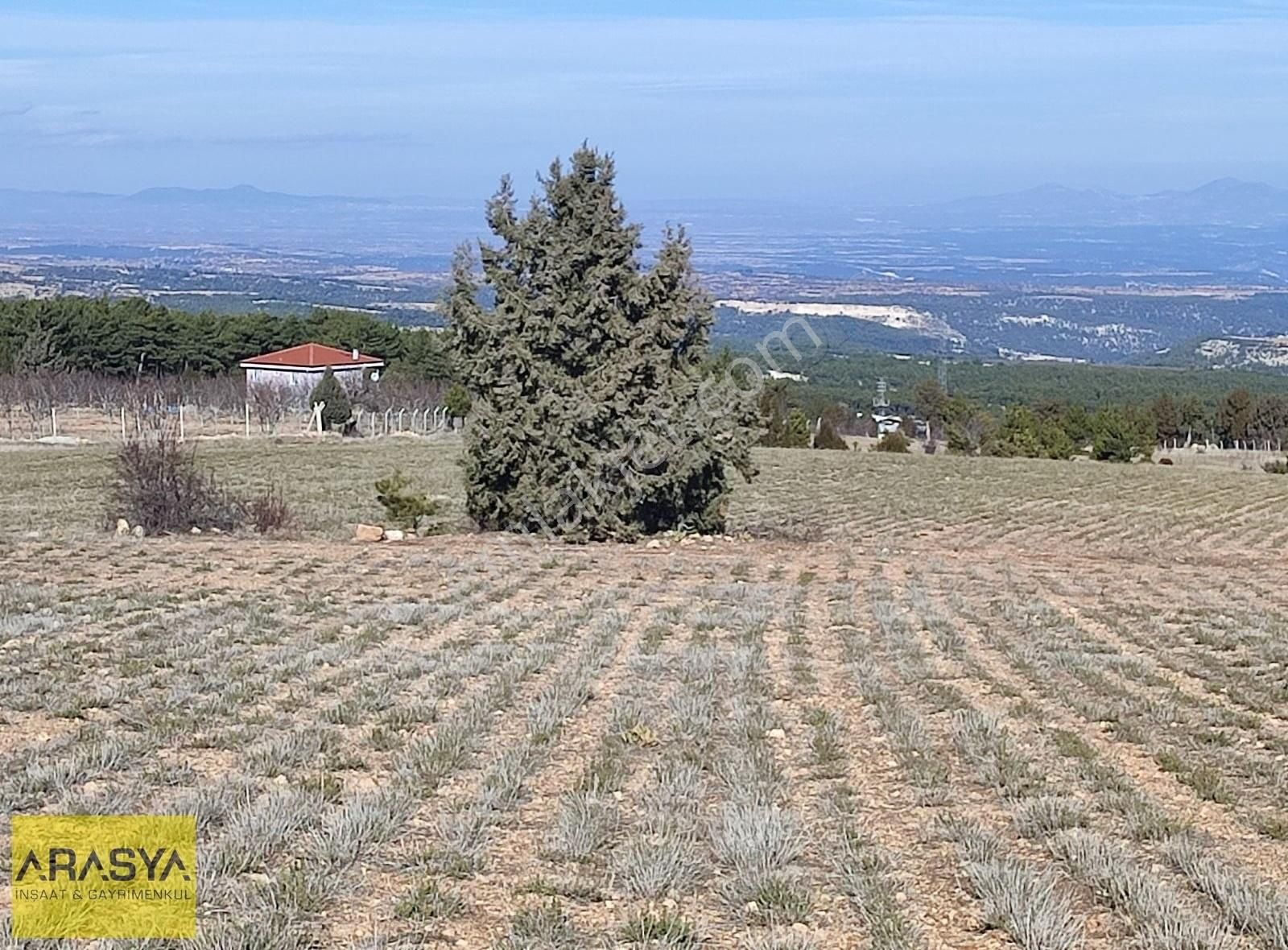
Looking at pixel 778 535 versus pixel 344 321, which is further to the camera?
pixel 344 321

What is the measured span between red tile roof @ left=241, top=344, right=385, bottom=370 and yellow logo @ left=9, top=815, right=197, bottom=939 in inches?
2352

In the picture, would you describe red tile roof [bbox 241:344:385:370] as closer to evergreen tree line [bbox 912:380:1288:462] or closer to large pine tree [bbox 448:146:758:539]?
evergreen tree line [bbox 912:380:1288:462]

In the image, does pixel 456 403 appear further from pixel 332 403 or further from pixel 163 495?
pixel 163 495

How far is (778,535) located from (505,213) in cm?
670

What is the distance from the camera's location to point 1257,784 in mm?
6156

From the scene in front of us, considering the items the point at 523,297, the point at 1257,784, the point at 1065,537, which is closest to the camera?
the point at 1257,784

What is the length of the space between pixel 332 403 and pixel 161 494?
1457 inches

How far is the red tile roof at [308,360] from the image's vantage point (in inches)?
2525

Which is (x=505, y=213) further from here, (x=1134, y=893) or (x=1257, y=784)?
(x=1134, y=893)

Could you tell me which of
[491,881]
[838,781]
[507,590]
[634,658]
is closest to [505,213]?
[507,590]

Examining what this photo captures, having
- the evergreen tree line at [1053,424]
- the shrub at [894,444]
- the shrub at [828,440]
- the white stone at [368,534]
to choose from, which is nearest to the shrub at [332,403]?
the evergreen tree line at [1053,424]

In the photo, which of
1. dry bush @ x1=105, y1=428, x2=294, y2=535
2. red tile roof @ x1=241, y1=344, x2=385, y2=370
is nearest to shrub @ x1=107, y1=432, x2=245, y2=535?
dry bush @ x1=105, y1=428, x2=294, y2=535

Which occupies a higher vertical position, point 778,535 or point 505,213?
point 505,213

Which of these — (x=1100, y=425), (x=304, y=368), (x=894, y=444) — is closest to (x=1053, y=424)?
(x=1100, y=425)
